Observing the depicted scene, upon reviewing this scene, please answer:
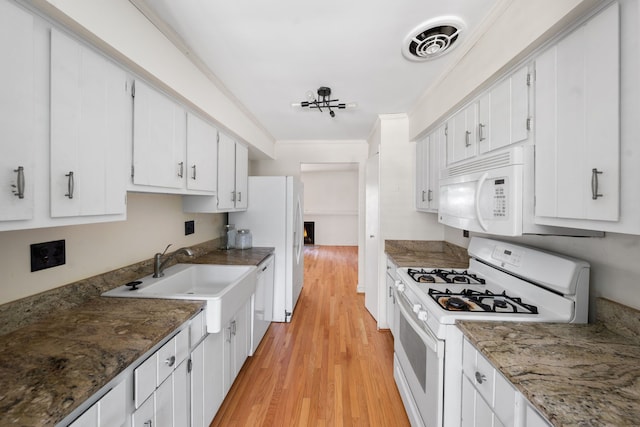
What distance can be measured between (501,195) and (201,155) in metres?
2.06

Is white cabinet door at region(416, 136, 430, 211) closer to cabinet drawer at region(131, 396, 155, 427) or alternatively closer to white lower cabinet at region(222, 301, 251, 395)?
white lower cabinet at region(222, 301, 251, 395)

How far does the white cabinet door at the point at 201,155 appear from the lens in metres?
1.81

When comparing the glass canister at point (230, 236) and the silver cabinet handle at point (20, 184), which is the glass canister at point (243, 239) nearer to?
the glass canister at point (230, 236)

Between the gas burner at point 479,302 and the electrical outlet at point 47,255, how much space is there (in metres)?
2.01

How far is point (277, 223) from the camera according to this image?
3.05m

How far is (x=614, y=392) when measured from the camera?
726mm

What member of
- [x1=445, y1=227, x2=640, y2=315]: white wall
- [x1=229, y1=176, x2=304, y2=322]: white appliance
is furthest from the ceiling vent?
[x1=229, y1=176, x2=304, y2=322]: white appliance

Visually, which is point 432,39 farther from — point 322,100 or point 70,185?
point 70,185

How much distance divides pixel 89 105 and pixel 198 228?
1697 mm

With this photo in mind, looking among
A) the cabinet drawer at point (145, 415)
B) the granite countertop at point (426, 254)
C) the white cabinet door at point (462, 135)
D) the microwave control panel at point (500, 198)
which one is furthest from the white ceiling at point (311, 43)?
the cabinet drawer at point (145, 415)

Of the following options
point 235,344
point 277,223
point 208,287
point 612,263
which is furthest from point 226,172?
point 612,263

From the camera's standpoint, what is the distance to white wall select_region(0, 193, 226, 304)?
1.07 meters

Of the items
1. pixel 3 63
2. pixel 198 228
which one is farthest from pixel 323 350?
pixel 3 63

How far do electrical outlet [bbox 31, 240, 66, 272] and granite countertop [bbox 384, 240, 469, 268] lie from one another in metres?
2.26
